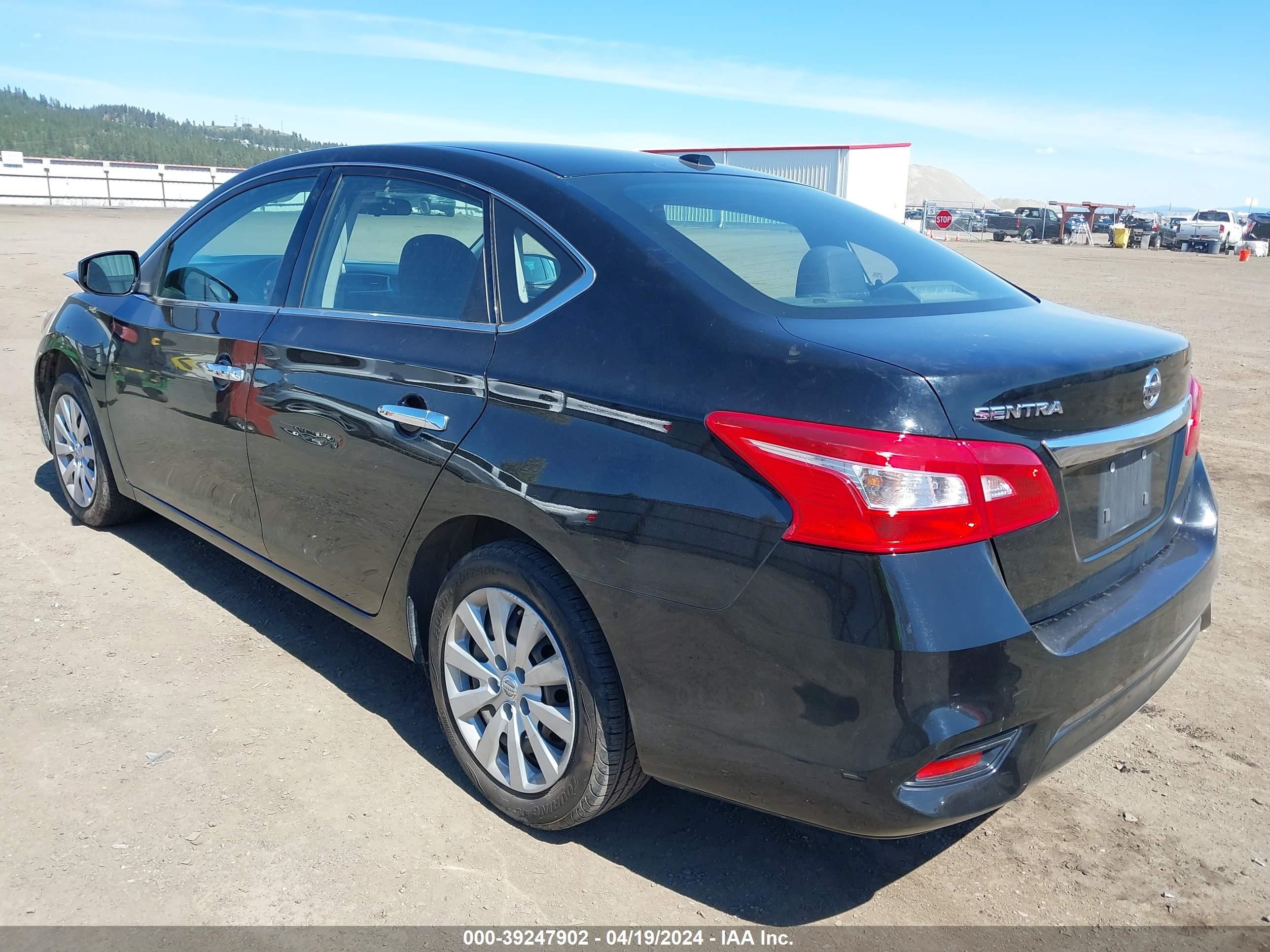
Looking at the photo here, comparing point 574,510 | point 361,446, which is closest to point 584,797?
point 574,510

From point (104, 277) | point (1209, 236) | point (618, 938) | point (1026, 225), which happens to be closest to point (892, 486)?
point (618, 938)

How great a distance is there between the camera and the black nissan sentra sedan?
6.79 ft

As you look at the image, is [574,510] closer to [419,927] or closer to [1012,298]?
[419,927]

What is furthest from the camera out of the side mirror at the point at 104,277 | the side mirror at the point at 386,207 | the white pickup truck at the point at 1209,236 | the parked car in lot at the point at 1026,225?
the parked car in lot at the point at 1026,225

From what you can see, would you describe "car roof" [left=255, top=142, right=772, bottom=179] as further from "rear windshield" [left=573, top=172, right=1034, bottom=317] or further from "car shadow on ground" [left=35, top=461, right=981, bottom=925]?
"car shadow on ground" [left=35, top=461, right=981, bottom=925]

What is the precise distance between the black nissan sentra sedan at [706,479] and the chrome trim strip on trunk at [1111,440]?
0.01 metres

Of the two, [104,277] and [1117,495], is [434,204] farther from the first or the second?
[104,277]

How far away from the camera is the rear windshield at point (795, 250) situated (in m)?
2.57

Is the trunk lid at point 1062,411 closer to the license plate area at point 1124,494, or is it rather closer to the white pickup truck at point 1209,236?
the license plate area at point 1124,494

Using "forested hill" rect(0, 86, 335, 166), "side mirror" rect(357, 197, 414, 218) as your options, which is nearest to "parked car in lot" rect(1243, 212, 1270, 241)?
"side mirror" rect(357, 197, 414, 218)

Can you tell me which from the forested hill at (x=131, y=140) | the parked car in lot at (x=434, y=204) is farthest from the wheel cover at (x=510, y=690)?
the forested hill at (x=131, y=140)

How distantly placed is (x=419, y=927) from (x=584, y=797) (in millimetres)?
500

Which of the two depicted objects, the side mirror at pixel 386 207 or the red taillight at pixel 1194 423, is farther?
the side mirror at pixel 386 207

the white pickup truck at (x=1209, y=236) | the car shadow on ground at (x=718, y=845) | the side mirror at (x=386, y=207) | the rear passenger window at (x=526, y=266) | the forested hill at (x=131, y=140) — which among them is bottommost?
the car shadow on ground at (x=718, y=845)
